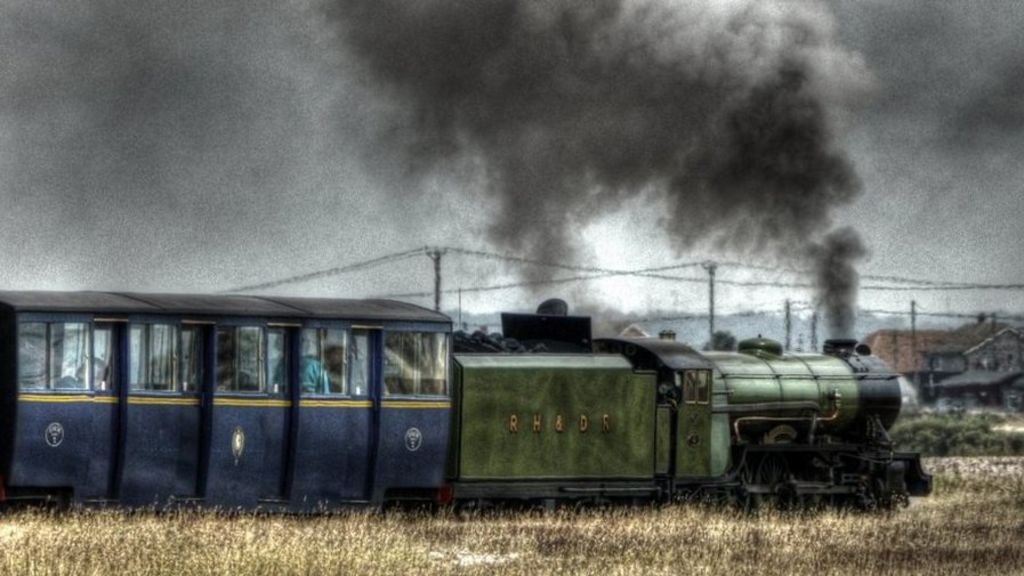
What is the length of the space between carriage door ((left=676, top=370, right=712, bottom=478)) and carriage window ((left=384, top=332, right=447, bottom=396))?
455 cm

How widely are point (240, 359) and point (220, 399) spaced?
0.62 m

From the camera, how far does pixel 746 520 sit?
83.0ft

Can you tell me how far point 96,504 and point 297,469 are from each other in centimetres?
276

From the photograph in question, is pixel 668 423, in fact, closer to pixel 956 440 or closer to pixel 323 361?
pixel 323 361

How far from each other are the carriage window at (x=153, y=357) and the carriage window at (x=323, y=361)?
1.80 meters

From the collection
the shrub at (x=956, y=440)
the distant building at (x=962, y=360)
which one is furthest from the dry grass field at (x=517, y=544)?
the distant building at (x=962, y=360)

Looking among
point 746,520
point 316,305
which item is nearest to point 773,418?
point 746,520

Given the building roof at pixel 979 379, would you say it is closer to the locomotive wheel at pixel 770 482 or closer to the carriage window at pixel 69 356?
the locomotive wheel at pixel 770 482

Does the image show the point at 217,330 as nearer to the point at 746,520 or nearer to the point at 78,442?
the point at 78,442

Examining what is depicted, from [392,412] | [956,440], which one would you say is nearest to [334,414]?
[392,412]

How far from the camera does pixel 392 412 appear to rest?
77.3ft

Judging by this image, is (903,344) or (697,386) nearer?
(697,386)

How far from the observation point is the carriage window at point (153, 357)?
71.1 ft

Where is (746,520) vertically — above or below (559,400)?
below
